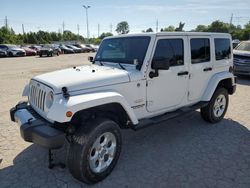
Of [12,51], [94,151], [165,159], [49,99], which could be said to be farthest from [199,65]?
[12,51]

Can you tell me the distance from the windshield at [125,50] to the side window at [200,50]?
1.18 m

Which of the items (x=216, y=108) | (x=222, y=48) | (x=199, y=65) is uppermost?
(x=222, y=48)

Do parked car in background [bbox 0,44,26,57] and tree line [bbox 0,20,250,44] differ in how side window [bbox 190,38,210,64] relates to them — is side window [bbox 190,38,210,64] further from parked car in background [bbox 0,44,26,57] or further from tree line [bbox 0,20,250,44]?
tree line [bbox 0,20,250,44]

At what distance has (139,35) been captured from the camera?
13.5 feet

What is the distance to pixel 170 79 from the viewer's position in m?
4.20

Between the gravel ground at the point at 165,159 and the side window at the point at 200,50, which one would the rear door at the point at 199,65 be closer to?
the side window at the point at 200,50

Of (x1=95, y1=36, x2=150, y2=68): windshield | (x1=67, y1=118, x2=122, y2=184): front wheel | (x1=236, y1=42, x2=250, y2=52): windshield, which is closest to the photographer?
(x1=67, y1=118, x2=122, y2=184): front wheel

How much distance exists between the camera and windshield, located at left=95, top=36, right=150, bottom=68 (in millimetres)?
3916

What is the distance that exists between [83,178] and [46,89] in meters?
1.29

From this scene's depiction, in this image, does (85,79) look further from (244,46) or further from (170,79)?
(244,46)

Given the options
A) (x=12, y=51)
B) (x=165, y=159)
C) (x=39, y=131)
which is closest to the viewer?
(x=39, y=131)

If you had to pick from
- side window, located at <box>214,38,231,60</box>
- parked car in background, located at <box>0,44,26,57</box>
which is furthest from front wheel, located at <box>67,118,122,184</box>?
parked car in background, located at <box>0,44,26,57</box>

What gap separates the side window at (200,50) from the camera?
15.2ft

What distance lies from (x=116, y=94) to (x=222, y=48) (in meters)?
3.33
